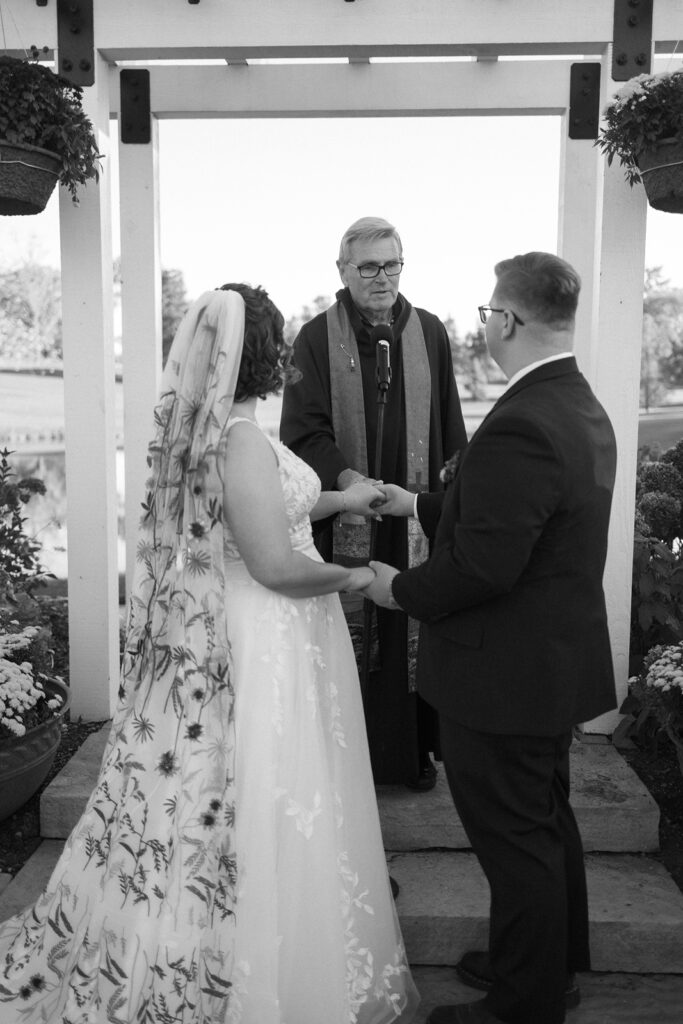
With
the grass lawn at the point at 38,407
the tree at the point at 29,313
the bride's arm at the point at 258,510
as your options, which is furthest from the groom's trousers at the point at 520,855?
the tree at the point at 29,313

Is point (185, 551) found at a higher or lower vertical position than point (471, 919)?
higher

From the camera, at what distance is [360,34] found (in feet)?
13.0

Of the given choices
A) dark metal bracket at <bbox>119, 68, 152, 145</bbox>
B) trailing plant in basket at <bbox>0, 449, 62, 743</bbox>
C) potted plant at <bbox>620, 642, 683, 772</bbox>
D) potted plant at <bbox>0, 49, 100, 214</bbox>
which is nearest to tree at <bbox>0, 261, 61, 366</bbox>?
trailing plant in basket at <bbox>0, 449, 62, 743</bbox>

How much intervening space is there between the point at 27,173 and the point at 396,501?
1.68 metres

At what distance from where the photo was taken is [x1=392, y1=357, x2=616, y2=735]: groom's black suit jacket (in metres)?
2.30

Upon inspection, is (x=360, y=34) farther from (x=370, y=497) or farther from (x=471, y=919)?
(x=471, y=919)

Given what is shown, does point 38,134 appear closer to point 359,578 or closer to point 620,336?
point 359,578

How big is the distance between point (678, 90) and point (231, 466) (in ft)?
6.90

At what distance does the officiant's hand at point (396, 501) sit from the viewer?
326 centimetres

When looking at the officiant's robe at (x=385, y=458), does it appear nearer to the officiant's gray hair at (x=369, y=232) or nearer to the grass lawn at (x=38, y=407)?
the officiant's gray hair at (x=369, y=232)

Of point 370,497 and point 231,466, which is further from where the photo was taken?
point 370,497

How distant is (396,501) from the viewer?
3.27m

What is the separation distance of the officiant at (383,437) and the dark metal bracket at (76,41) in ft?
4.48

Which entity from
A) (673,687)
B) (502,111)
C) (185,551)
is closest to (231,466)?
(185,551)
